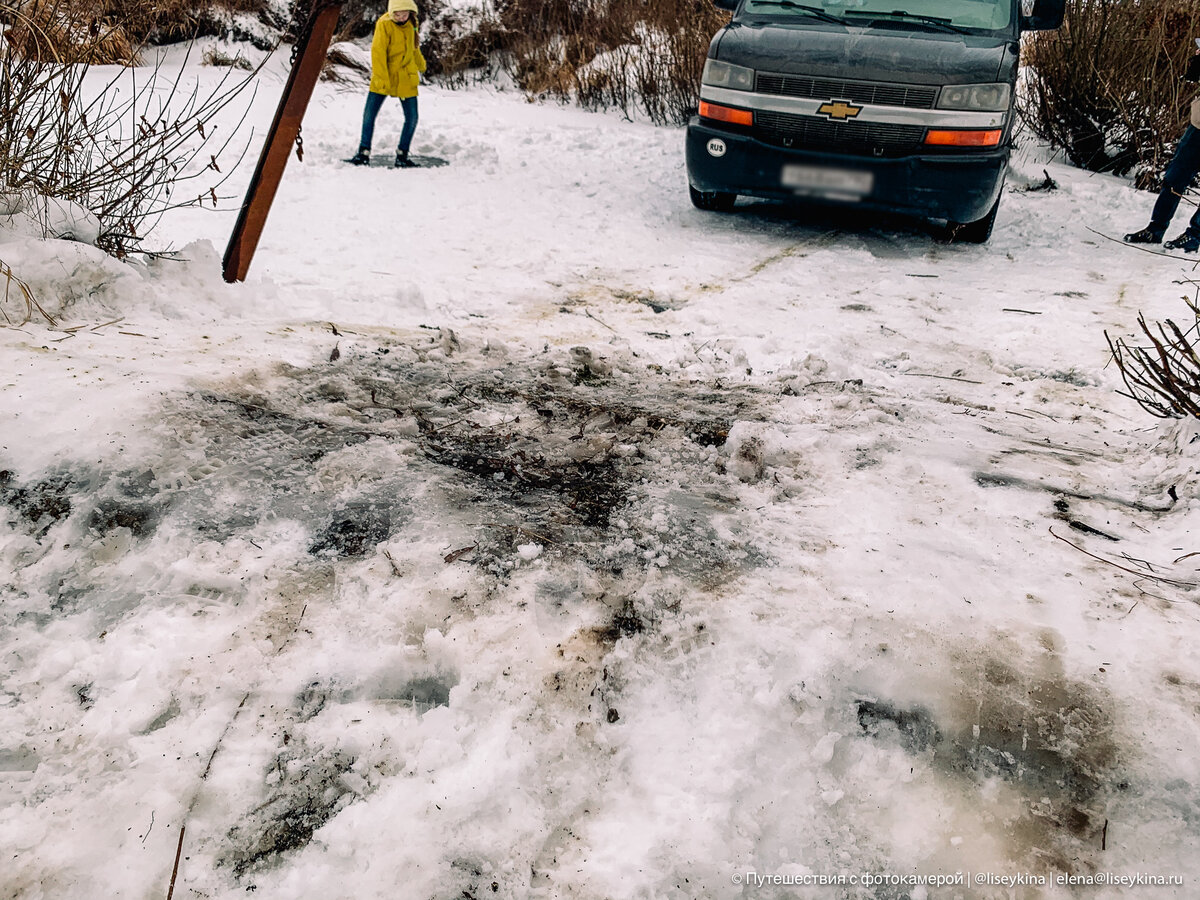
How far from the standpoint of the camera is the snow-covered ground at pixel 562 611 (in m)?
1.46

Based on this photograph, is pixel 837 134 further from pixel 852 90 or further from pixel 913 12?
pixel 913 12

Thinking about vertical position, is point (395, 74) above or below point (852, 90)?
above

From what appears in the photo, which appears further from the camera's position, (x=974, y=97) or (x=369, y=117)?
(x=369, y=117)

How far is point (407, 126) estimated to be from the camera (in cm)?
751

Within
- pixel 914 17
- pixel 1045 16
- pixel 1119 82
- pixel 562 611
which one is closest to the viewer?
pixel 562 611

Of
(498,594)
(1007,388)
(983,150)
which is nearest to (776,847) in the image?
(498,594)

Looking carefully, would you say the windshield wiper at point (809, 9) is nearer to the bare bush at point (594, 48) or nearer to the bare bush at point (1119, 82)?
the bare bush at point (1119, 82)

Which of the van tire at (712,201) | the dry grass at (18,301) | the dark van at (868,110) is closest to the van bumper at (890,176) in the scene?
the dark van at (868,110)

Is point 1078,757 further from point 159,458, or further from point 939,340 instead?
point 939,340

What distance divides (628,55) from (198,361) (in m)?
10.1

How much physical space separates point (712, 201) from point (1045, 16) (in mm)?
2600

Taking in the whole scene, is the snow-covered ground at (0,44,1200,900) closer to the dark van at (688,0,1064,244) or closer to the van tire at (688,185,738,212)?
the dark van at (688,0,1064,244)

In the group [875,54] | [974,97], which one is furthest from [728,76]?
[974,97]

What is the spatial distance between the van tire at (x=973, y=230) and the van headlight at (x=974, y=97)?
2.43 ft
